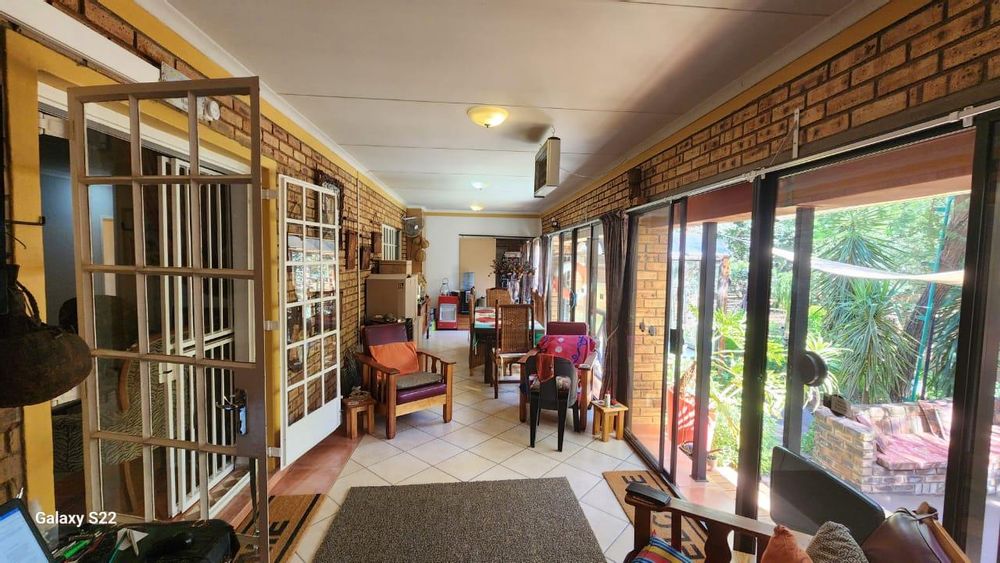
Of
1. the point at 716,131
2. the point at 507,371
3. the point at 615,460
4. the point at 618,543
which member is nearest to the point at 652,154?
the point at 716,131

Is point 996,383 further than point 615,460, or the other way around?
point 615,460

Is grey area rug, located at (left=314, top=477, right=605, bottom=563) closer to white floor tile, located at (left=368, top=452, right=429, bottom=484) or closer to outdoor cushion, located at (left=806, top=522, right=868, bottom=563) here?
white floor tile, located at (left=368, top=452, right=429, bottom=484)

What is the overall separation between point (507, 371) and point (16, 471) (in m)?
4.53

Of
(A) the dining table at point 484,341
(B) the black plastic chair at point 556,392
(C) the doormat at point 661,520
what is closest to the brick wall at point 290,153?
(A) the dining table at point 484,341

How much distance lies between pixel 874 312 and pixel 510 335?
3255mm

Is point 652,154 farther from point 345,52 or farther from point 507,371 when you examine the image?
point 507,371

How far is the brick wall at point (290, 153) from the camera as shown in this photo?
1.36m

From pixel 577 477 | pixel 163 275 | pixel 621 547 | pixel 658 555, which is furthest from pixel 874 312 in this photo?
pixel 163 275

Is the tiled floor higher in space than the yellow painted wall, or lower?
lower

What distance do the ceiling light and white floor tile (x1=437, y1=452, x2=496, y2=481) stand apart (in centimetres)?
255

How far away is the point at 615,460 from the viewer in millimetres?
3047

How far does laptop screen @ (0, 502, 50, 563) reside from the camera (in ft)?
2.85

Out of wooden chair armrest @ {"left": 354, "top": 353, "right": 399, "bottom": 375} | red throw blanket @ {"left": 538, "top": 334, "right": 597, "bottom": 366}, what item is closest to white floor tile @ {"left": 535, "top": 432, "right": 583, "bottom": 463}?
red throw blanket @ {"left": 538, "top": 334, "right": 597, "bottom": 366}

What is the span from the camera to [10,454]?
3.63 ft
